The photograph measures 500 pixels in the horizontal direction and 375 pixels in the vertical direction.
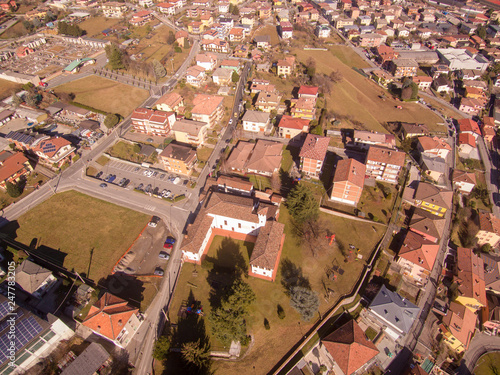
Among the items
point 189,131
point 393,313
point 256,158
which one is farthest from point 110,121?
point 393,313

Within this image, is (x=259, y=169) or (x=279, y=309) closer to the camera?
(x=279, y=309)

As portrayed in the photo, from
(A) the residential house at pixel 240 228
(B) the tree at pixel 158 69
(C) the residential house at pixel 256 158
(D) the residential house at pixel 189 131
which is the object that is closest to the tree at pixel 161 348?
(A) the residential house at pixel 240 228

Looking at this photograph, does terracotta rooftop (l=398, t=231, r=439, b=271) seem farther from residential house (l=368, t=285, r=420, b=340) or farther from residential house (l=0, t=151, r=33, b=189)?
residential house (l=0, t=151, r=33, b=189)

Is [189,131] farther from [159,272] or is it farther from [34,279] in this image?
[34,279]

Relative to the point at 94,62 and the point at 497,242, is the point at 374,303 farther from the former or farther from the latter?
the point at 94,62

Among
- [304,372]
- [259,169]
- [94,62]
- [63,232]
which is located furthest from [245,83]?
[304,372]

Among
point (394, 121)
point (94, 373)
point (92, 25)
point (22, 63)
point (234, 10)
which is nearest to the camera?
point (94, 373)
